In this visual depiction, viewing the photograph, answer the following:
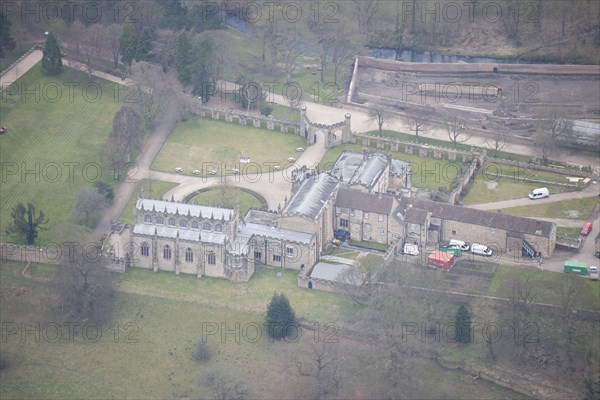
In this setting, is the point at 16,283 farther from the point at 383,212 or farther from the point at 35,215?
the point at 383,212

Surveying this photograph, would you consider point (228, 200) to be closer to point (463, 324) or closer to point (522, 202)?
point (522, 202)

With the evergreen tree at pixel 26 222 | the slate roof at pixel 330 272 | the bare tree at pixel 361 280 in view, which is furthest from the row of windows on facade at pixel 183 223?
the bare tree at pixel 361 280

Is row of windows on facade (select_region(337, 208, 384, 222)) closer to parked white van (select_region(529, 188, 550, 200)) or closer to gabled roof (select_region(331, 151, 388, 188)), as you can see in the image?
gabled roof (select_region(331, 151, 388, 188))

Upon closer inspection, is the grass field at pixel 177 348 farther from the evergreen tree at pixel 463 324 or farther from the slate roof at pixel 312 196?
the slate roof at pixel 312 196

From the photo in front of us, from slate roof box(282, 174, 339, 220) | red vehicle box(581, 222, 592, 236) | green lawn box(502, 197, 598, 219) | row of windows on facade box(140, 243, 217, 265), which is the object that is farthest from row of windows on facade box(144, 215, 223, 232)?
red vehicle box(581, 222, 592, 236)

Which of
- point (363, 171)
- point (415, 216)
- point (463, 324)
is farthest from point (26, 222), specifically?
point (463, 324)

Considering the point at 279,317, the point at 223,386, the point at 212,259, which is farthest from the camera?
the point at 212,259
